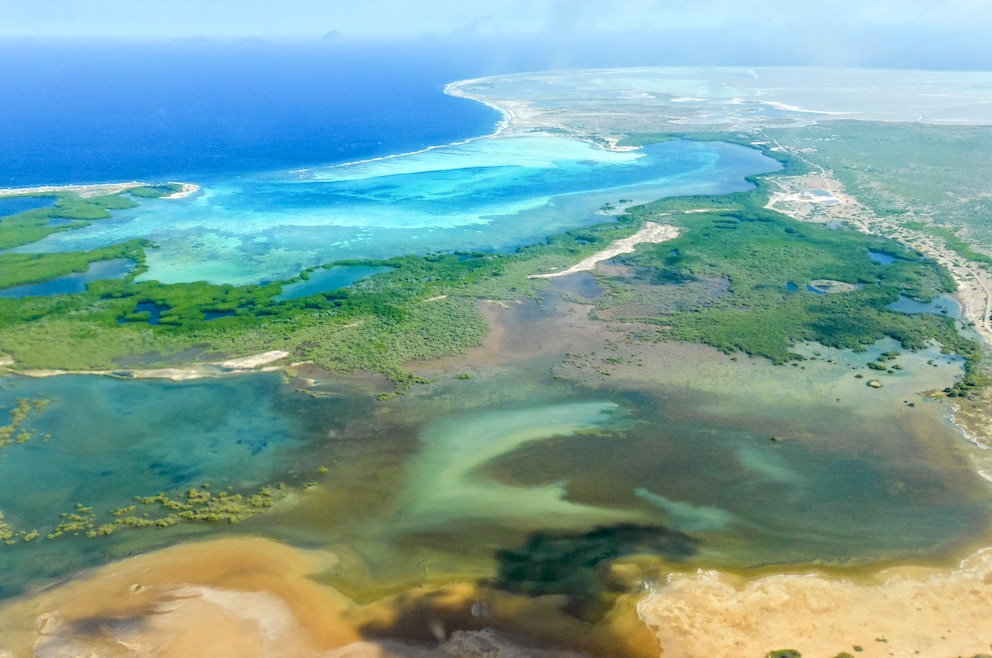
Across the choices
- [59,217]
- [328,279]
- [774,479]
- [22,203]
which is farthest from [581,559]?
[22,203]

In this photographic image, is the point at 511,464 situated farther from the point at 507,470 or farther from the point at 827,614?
the point at 827,614

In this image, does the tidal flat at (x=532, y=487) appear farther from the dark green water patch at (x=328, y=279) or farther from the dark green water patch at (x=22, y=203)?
the dark green water patch at (x=22, y=203)

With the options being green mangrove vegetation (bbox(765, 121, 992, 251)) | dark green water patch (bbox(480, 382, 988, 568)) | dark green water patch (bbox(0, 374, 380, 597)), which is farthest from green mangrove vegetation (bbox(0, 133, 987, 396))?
green mangrove vegetation (bbox(765, 121, 992, 251))

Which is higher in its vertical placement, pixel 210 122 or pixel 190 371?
pixel 210 122

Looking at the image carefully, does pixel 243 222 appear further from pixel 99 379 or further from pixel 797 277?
pixel 797 277

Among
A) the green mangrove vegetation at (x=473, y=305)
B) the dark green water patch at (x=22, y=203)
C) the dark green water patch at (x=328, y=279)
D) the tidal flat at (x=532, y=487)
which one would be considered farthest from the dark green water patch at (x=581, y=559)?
the dark green water patch at (x=22, y=203)

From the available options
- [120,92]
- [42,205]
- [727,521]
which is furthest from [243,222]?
[120,92]
